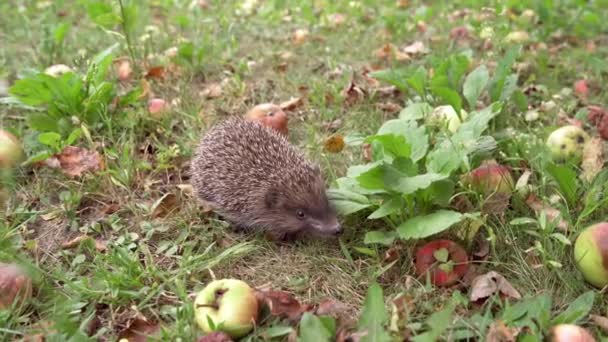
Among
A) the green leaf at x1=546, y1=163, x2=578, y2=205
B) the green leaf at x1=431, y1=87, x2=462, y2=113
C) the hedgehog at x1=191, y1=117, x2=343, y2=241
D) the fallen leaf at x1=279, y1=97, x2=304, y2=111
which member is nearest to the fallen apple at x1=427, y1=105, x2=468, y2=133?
the green leaf at x1=431, y1=87, x2=462, y2=113

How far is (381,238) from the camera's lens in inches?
129

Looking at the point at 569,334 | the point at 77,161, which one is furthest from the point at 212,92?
the point at 569,334

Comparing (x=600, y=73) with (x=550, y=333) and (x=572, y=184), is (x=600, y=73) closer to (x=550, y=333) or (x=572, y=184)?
(x=572, y=184)

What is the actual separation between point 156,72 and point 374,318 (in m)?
4.04

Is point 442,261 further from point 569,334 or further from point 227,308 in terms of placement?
point 227,308

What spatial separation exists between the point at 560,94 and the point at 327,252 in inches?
130

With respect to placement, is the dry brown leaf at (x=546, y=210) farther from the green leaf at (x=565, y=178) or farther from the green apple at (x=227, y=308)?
the green apple at (x=227, y=308)

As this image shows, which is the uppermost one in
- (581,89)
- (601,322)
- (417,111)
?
(417,111)

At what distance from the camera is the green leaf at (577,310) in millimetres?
2732

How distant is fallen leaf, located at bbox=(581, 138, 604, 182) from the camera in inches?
151

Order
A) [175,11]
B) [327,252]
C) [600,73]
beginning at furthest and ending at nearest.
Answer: [175,11] → [600,73] → [327,252]

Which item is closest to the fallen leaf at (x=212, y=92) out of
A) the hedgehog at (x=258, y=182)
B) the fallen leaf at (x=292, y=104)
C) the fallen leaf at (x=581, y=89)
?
the fallen leaf at (x=292, y=104)

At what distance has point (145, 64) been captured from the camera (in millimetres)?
5785

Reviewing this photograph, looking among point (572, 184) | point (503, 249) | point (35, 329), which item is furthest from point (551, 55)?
point (35, 329)
